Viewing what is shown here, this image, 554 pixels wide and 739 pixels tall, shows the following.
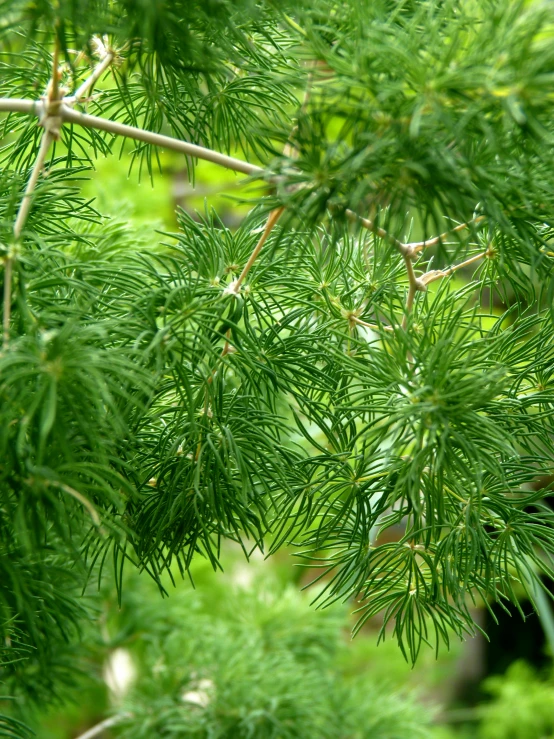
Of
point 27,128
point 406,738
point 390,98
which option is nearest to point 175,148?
point 390,98

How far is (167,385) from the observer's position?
43cm

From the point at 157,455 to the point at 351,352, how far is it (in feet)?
0.37

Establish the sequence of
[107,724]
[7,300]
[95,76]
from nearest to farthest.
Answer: [7,300] → [95,76] → [107,724]

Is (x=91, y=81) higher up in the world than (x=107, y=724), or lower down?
higher up

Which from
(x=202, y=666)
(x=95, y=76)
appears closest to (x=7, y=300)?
(x=95, y=76)

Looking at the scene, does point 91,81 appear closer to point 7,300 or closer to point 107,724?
point 7,300

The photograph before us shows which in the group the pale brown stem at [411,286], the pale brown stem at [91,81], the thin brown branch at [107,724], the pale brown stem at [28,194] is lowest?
the thin brown branch at [107,724]

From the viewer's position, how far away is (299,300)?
46cm

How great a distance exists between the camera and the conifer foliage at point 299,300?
29 centimetres

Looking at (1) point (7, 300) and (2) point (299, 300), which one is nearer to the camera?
(1) point (7, 300)

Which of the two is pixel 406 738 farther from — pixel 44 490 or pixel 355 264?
pixel 44 490

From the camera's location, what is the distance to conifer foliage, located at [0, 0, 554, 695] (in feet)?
0.97

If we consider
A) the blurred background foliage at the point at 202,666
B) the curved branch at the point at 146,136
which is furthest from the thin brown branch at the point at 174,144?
the blurred background foliage at the point at 202,666

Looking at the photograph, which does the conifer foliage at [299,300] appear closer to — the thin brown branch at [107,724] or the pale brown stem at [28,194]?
the pale brown stem at [28,194]
